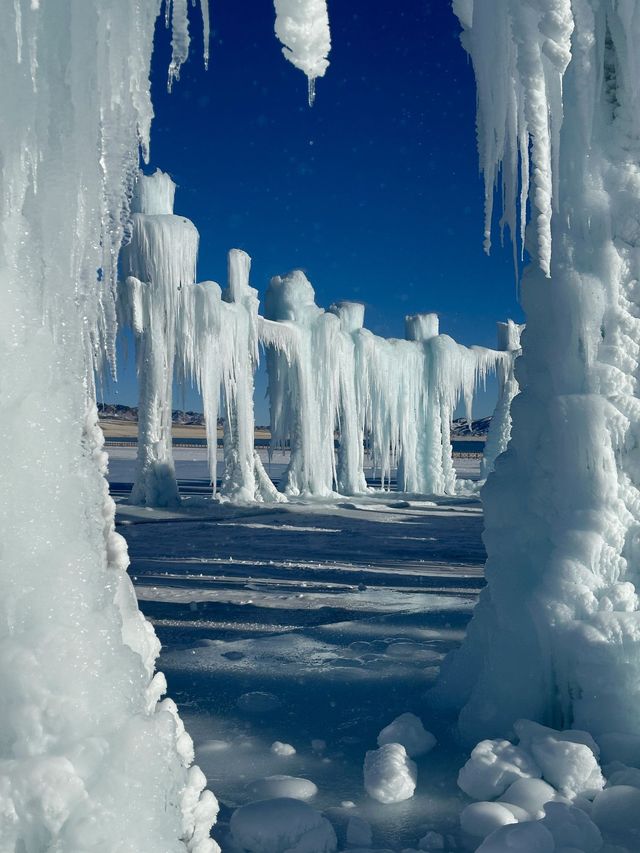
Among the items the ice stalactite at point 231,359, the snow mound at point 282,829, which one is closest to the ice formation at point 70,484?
the snow mound at point 282,829

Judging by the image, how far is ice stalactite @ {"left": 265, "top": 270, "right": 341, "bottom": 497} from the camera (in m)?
15.9

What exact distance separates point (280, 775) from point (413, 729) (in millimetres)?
553

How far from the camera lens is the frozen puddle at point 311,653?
241 cm

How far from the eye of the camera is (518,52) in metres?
3.06

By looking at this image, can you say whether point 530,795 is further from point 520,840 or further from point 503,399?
point 503,399

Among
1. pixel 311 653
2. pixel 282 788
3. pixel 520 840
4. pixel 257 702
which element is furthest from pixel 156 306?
pixel 520 840

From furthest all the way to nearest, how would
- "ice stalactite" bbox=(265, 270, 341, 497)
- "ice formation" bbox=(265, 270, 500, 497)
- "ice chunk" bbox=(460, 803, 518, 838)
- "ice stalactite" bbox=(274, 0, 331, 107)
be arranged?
"ice formation" bbox=(265, 270, 500, 497) < "ice stalactite" bbox=(265, 270, 341, 497) < "ice stalactite" bbox=(274, 0, 331, 107) < "ice chunk" bbox=(460, 803, 518, 838)

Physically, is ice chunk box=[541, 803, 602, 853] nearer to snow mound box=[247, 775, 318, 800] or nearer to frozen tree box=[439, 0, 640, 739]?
frozen tree box=[439, 0, 640, 739]

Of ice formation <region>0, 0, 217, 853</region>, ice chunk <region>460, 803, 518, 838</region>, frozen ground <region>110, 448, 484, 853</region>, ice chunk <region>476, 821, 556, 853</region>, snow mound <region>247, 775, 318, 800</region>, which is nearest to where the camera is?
ice formation <region>0, 0, 217, 853</region>

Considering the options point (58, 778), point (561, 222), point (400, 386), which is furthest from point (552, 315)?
point (400, 386)

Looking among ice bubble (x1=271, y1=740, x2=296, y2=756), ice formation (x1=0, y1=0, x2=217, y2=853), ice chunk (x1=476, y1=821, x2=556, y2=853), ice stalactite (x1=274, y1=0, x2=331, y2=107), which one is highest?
ice stalactite (x1=274, y1=0, x2=331, y2=107)

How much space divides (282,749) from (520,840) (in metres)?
1.09

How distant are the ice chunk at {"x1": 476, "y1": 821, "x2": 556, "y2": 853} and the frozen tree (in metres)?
0.78

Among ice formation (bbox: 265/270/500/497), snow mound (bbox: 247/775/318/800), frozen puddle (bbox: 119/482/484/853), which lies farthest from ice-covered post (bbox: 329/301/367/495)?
snow mound (bbox: 247/775/318/800)
